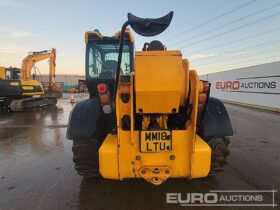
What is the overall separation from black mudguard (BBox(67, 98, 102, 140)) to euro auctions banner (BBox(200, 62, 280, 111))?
12.6 metres

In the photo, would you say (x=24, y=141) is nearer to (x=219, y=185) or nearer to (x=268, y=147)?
(x=219, y=185)

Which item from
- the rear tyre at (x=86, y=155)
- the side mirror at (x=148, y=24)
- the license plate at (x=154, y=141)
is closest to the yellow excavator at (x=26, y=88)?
the rear tyre at (x=86, y=155)

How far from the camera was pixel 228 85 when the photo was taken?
1984cm

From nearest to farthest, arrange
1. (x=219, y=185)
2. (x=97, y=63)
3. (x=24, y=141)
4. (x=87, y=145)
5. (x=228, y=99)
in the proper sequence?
(x=87, y=145)
(x=219, y=185)
(x=97, y=63)
(x=24, y=141)
(x=228, y=99)

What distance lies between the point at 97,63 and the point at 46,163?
96.8 inches

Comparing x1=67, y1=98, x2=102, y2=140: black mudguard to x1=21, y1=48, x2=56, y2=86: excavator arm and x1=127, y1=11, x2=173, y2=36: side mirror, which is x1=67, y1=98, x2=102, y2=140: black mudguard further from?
x1=21, y1=48, x2=56, y2=86: excavator arm

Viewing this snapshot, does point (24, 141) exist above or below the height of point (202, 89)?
below

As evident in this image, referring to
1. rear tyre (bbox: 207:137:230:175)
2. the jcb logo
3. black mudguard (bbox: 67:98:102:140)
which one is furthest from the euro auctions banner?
black mudguard (bbox: 67:98:102:140)

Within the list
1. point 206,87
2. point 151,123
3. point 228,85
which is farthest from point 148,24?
point 228,85

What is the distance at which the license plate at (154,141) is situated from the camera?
10.1 ft

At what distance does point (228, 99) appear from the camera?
65.4 feet

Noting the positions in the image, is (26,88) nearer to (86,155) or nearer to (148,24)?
(86,155)

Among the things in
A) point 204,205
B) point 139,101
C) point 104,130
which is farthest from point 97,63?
point 204,205

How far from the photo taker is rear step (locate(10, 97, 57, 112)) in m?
14.1
